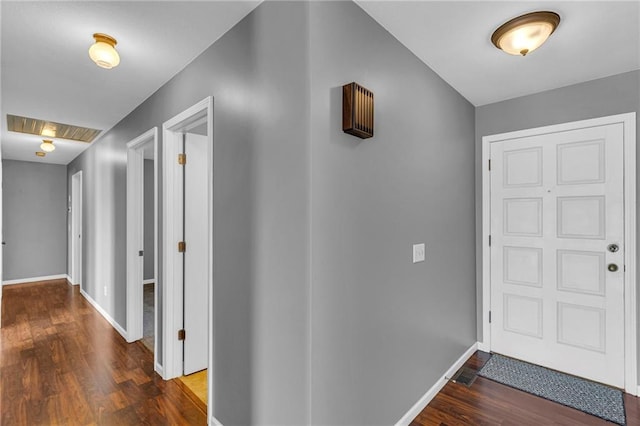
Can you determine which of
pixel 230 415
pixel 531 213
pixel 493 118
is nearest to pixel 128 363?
pixel 230 415

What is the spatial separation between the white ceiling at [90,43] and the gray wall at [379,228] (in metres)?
0.73

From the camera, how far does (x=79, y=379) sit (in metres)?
2.60

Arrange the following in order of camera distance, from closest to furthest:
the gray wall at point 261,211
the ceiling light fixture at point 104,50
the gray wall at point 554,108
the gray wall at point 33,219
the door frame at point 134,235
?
the gray wall at point 261,211, the ceiling light fixture at point 104,50, the gray wall at point 554,108, the door frame at point 134,235, the gray wall at point 33,219

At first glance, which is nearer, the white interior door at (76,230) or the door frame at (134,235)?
the door frame at (134,235)

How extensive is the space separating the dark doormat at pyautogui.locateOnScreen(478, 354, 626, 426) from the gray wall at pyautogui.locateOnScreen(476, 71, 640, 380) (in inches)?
16.8

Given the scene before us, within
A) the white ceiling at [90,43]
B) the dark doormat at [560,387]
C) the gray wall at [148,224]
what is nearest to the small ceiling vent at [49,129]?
the white ceiling at [90,43]

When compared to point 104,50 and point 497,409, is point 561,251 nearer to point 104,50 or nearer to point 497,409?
point 497,409

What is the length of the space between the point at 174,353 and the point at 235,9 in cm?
253

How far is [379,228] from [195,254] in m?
1.65

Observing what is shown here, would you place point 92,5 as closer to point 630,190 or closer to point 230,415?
point 230,415

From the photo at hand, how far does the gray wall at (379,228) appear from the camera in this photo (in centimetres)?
149

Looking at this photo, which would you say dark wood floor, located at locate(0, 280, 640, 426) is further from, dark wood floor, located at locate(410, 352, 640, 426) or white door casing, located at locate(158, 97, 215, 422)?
white door casing, located at locate(158, 97, 215, 422)

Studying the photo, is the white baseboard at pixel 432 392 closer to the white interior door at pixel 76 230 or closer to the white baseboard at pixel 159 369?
the white baseboard at pixel 159 369

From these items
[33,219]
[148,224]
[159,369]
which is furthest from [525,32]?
[33,219]
